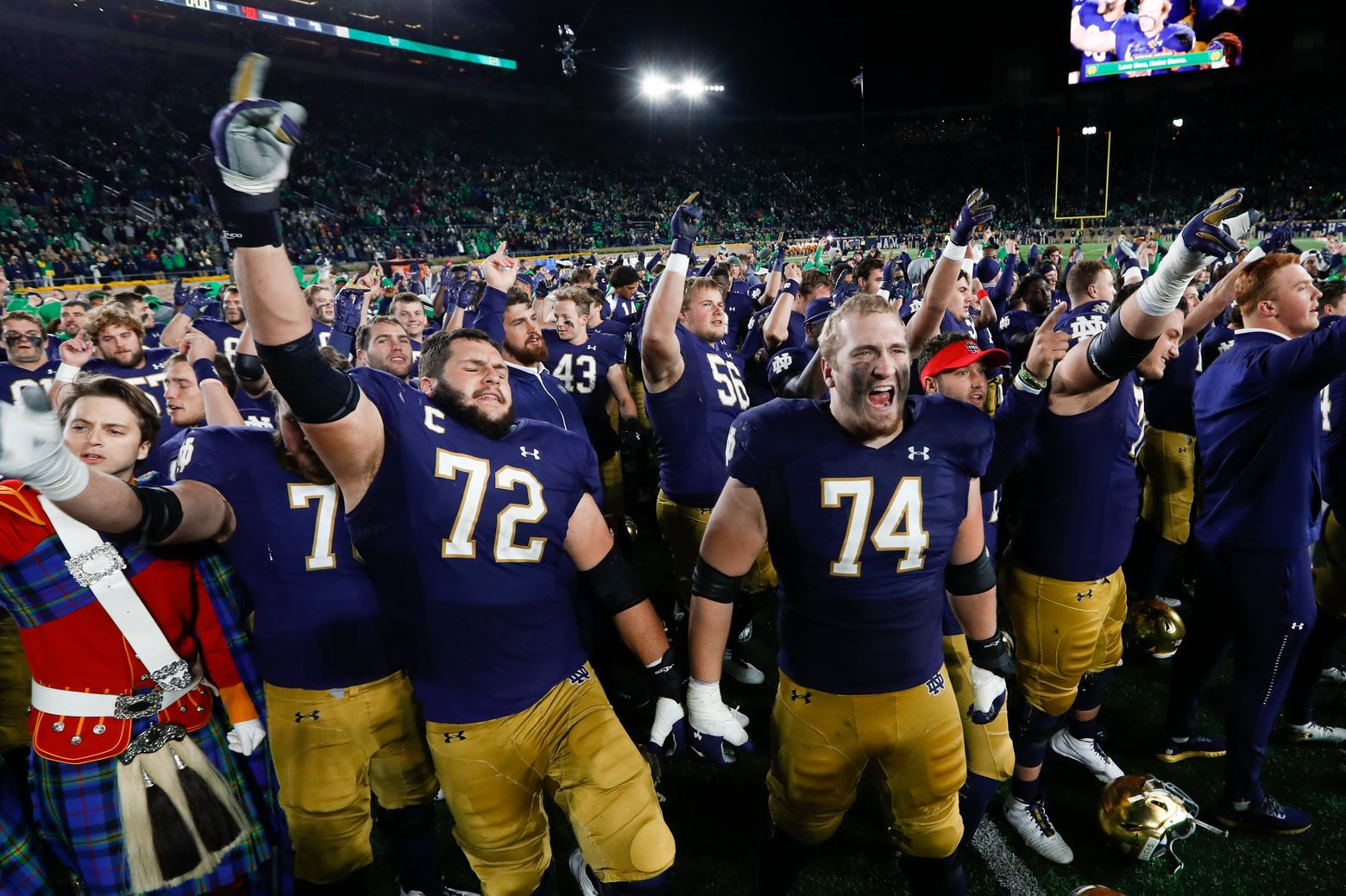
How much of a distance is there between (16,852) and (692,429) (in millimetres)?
3471

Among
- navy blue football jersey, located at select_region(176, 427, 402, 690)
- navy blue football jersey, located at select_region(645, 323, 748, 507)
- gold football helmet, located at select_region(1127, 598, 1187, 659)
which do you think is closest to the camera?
navy blue football jersey, located at select_region(176, 427, 402, 690)

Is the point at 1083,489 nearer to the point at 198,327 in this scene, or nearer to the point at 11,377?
the point at 198,327

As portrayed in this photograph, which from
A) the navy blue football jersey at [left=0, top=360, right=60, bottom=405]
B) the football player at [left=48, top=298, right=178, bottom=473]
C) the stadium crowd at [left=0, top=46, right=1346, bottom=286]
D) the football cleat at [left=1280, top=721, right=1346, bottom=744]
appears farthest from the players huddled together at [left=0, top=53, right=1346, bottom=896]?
the stadium crowd at [left=0, top=46, right=1346, bottom=286]

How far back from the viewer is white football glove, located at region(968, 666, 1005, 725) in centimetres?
283

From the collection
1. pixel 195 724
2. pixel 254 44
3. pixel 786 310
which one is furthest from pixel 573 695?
pixel 254 44

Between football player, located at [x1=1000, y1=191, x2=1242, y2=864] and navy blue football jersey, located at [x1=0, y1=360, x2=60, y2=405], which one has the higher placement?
navy blue football jersey, located at [x1=0, y1=360, x2=60, y2=405]

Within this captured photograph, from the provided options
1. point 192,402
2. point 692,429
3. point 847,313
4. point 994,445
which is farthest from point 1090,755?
point 192,402

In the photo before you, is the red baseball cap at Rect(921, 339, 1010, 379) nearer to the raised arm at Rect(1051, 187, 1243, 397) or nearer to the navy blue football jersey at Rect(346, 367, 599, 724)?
the raised arm at Rect(1051, 187, 1243, 397)

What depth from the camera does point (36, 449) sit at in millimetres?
1823

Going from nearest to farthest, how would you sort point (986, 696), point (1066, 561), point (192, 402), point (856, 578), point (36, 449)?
point (36, 449) < point (856, 578) < point (986, 696) < point (1066, 561) < point (192, 402)

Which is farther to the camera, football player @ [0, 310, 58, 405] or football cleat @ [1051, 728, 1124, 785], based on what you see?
football player @ [0, 310, 58, 405]

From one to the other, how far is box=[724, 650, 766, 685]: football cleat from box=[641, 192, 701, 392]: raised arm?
1.96 meters

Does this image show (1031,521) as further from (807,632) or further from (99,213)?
(99,213)

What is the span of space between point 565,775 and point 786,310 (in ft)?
15.3
